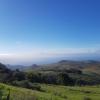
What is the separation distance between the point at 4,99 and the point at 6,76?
69.0m

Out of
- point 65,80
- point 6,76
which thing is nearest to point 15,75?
point 6,76

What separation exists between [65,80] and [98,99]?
68313 millimetres

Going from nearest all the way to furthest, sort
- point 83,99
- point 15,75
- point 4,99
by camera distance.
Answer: point 4,99 → point 83,99 → point 15,75

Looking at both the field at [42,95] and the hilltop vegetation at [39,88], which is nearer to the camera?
the field at [42,95]

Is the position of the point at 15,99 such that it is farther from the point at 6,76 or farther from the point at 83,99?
the point at 6,76

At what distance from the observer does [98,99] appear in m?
38.8

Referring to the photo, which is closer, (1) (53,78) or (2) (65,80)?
(2) (65,80)

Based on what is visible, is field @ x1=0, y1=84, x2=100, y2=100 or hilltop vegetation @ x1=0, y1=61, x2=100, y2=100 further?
hilltop vegetation @ x1=0, y1=61, x2=100, y2=100

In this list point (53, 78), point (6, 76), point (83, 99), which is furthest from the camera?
point (53, 78)

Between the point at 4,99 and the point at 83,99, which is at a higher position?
the point at 4,99

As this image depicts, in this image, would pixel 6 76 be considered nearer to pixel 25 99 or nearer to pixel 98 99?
pixel 98 99

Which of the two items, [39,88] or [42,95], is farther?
[39,88]

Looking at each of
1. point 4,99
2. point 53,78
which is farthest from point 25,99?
point 53,78

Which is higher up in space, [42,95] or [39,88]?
[42,95]
